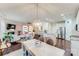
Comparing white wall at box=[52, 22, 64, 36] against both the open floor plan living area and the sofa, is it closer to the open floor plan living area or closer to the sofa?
the open floor plan living area

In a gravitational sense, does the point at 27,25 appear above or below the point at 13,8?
below

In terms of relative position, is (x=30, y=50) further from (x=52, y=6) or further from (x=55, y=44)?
(x=52, y=6)

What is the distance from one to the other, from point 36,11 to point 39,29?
0.29 m

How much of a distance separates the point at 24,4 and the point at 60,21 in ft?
2.02

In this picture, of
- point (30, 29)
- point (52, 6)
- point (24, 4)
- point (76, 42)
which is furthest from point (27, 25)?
point (76, 42)

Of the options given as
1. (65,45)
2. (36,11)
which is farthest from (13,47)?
(65,45)

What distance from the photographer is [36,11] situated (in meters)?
1.72

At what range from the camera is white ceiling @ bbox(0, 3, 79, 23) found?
168 cm

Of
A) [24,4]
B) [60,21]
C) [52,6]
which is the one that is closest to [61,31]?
[60,21]

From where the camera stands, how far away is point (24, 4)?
1688 mm

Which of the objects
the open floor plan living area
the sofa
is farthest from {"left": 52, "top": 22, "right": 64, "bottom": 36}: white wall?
the sofa

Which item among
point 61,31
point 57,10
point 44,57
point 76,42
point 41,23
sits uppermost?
point 57,10

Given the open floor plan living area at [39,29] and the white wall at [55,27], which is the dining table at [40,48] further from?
the white wall at [55,27]

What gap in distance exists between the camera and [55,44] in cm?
172
